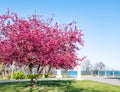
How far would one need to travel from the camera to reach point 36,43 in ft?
69.9

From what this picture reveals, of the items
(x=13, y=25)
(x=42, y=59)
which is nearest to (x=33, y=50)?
(x=42, y=59)

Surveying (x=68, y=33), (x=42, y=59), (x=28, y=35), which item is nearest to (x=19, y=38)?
(x=28, y=35)

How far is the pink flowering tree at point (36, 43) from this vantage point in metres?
21.3

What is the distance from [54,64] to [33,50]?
1.84 metres

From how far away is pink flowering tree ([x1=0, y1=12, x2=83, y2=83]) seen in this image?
21297mm

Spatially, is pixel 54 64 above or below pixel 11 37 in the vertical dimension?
below

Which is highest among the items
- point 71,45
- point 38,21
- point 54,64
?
point 38,21

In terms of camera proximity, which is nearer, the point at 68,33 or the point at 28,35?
the point at 28,35

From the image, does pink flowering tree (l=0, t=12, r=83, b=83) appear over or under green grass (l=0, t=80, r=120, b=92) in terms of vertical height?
over

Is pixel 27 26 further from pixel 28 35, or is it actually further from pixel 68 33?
pixel 68 33

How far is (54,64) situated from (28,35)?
113 inches

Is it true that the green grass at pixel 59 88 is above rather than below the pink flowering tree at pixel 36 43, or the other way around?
below

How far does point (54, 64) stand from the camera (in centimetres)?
2209

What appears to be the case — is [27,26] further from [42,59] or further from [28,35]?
[42,59]
